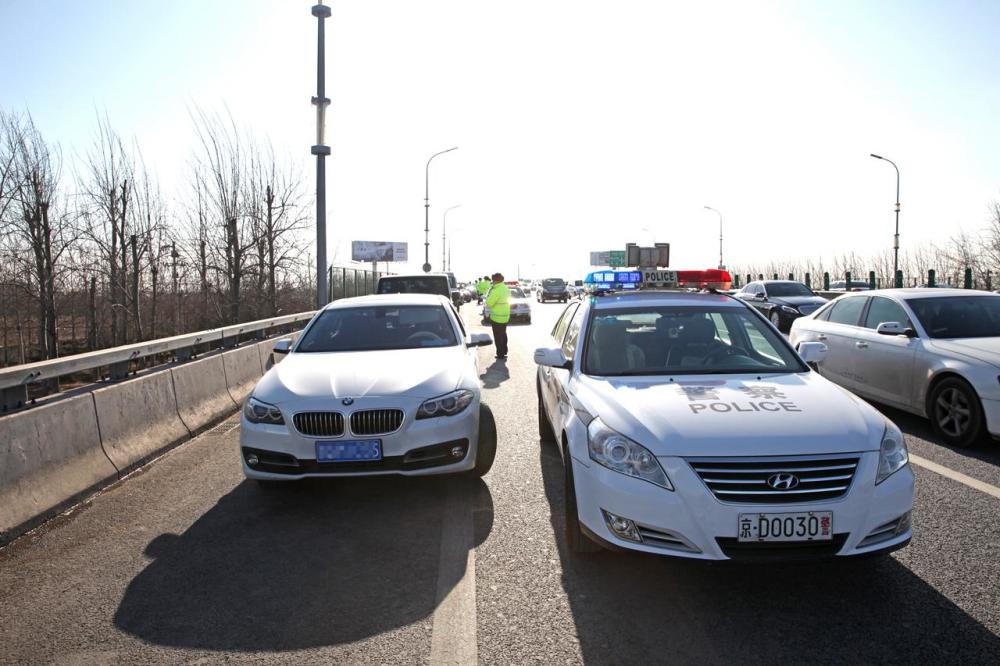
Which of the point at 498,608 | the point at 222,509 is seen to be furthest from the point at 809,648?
the point at 222,509

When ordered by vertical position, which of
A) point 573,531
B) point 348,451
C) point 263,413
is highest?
point 263,413

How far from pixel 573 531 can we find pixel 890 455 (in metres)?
1.69

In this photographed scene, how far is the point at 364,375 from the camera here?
5.58 meters

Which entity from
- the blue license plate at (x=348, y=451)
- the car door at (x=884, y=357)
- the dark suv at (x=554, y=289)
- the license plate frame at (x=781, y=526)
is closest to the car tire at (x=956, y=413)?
the car door at (x=884, y=357)

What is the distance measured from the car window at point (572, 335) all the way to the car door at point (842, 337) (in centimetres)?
431

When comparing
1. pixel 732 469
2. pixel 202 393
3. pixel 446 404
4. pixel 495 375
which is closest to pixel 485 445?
pixel 446 404

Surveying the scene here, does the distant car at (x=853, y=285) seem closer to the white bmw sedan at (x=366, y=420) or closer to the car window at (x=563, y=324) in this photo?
the car window at (x=563, y=324)

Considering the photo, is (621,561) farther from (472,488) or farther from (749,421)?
(472,488)

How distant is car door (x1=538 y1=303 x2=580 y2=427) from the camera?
5.68 m

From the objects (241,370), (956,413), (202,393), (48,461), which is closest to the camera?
(48,461)

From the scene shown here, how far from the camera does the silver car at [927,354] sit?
6.59 m

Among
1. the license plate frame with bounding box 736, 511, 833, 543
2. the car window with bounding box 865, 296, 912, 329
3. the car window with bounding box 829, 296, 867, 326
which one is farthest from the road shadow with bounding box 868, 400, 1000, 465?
the license plate frame with bounding box 736, 511, 833, 543

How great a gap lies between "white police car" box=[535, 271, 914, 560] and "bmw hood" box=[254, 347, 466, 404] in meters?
1.40

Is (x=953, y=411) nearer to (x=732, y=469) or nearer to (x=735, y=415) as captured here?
(x=735, y=415)
